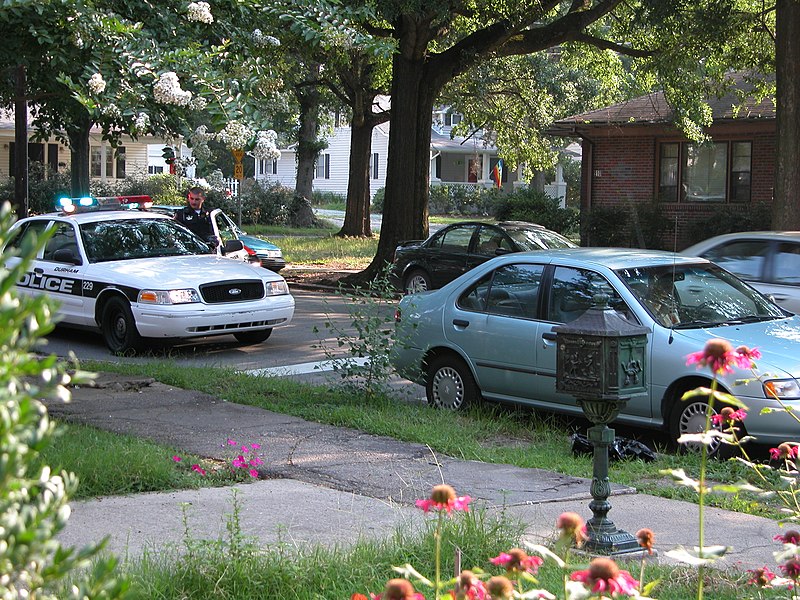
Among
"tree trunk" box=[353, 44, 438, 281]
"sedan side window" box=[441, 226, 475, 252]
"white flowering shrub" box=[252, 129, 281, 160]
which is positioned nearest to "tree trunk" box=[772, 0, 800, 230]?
"sedan side window" box=[441, 226, 475, 252]

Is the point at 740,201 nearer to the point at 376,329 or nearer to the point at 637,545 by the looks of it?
the point at 376,329

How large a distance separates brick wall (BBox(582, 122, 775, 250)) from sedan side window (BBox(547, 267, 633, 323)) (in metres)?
17.5

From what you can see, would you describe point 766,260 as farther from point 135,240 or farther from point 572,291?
point 135,240

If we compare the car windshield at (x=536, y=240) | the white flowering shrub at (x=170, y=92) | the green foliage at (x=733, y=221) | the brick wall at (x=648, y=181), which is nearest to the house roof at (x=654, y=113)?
the brick wall at (x=648, y=181)

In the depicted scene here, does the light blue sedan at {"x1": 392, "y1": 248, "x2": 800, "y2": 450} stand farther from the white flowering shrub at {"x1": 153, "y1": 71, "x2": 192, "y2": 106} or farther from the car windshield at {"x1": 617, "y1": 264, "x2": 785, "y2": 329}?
the white flowering shrub at {"x1": 153, "y1": 71, "x2": 192, "y2": 106}

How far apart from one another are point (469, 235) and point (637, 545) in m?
13.8

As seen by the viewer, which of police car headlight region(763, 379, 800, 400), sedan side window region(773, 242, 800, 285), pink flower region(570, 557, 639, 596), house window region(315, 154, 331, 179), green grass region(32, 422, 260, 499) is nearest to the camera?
pink flower region(570, 557, 639, 596)

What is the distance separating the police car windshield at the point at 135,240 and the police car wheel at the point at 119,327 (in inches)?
33.0

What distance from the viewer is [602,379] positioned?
5867 millimetres

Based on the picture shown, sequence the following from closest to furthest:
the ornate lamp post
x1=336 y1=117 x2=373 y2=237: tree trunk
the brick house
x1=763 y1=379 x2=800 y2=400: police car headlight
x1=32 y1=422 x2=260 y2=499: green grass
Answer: the ornate lamp post → x1=32 y1=422 x2=260 y2=499: green grass → x1=763 y1=379 x2=800 y2=400: police car headlight → the brick house → x1=336 y1=117 x2=373 y2=237: tree trunk

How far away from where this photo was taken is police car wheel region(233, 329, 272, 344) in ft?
46.5

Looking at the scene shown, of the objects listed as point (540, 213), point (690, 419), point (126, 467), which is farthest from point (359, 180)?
point (126, 467)

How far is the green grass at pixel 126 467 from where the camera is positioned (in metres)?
6.87

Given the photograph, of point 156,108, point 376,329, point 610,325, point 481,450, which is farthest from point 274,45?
point 610,325
